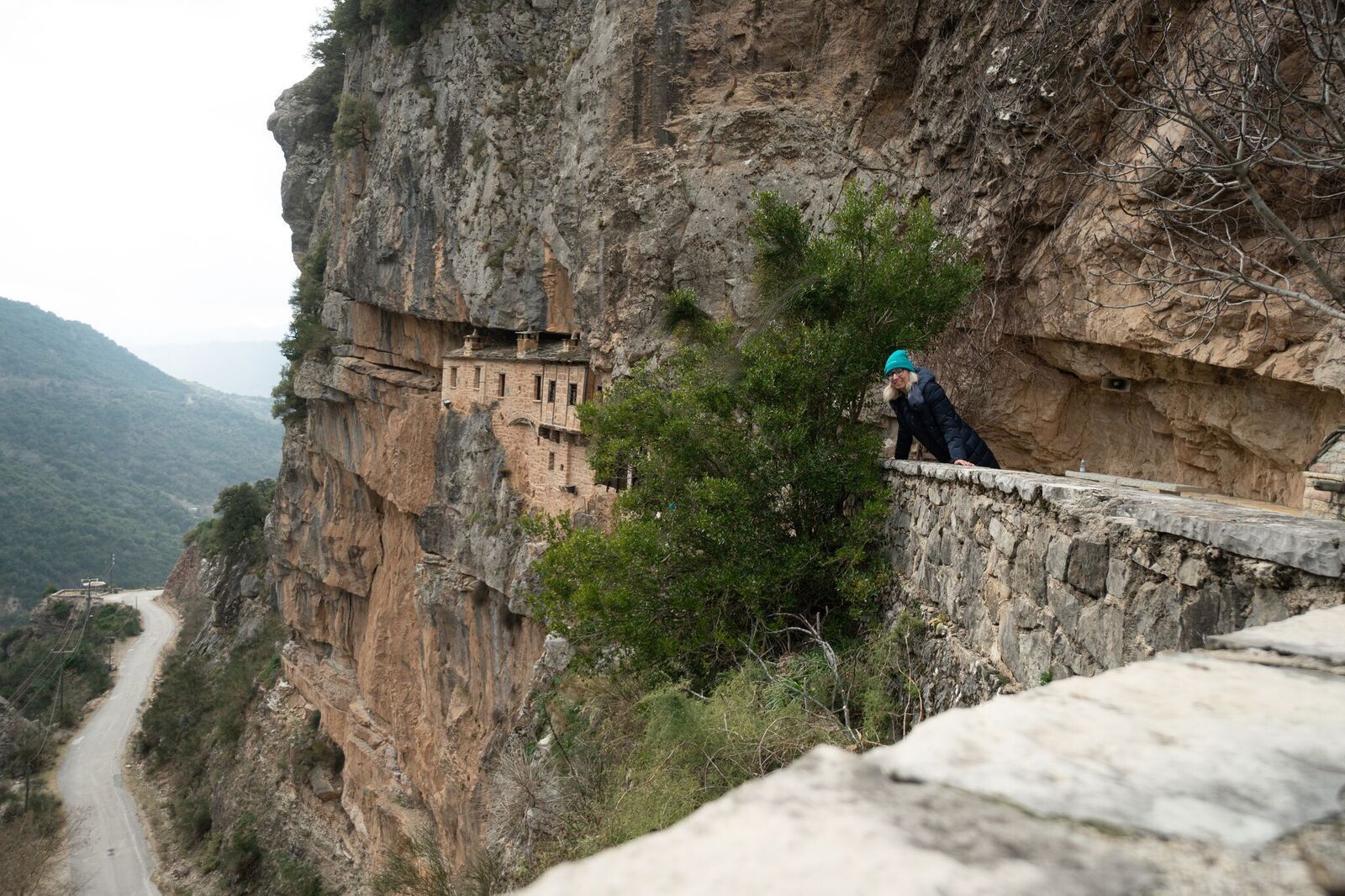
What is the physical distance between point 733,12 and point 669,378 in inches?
353

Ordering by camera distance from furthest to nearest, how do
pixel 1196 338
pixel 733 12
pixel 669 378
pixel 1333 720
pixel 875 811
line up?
pixel 733 12
pixel 669 378
pixel 1196 338
pixel 1333 720
pixel 875 811

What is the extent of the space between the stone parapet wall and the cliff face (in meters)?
4.66

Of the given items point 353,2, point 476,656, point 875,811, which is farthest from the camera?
point 353,2

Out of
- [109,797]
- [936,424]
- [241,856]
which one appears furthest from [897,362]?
[109,797]

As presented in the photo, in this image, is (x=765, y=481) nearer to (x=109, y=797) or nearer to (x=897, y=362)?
(x=897, y=362)

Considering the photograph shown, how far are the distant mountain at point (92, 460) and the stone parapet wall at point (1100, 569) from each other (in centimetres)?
7290

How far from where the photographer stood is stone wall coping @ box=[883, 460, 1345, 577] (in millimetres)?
2186

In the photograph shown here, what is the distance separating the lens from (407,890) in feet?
30.2

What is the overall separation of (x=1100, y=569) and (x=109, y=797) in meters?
42.6

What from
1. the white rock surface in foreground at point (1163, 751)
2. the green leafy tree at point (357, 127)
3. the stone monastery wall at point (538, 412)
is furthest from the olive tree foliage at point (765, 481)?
the green leafy tree at point (357, 127)

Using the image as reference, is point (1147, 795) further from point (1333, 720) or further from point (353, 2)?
point (353, 2)

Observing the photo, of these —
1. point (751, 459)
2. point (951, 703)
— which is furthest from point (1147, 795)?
point (751, 459)

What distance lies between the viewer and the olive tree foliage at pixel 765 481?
7.21 meters

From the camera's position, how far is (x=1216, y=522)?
Result: 253 cm
